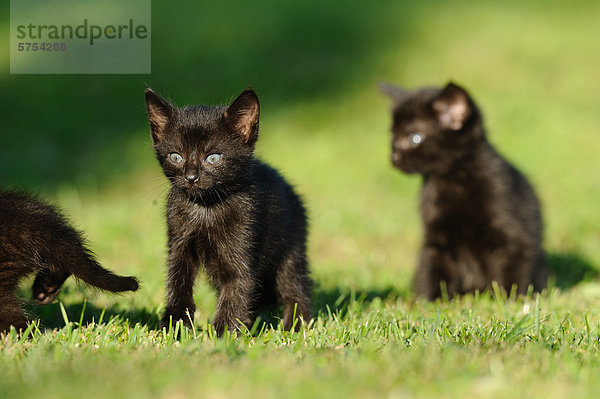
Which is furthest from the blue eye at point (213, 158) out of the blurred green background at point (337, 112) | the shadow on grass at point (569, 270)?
the shadow on grass at point (569, 270)

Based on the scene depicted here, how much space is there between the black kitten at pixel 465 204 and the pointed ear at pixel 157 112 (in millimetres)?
2632

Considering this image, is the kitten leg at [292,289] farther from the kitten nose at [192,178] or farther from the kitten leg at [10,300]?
the kitten leg at [10,300]

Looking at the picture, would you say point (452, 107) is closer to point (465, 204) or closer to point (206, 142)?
point (465, 204)

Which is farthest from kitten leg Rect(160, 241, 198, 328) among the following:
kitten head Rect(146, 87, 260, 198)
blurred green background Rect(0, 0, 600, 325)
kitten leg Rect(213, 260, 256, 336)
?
blurred green background Rect(0, 0, 600, 325)

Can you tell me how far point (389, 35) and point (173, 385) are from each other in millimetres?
14173

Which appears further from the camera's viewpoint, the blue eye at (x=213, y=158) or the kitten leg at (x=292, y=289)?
the kitten leg at (x=292, y=289)

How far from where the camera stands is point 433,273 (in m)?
6.21

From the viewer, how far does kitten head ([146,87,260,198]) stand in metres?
4.06

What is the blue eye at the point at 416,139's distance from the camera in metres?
6.27

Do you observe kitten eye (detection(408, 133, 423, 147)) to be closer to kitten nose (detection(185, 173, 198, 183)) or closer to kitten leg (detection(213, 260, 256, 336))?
kitten leg (detection(213, 260, 256, 336))

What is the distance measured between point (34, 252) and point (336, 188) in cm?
691

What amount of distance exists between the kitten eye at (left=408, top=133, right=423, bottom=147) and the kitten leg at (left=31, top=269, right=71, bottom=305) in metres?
3.25

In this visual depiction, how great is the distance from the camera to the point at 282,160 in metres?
11.6

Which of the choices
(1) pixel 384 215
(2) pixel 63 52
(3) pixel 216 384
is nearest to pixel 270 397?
(3) pixel 216 384
